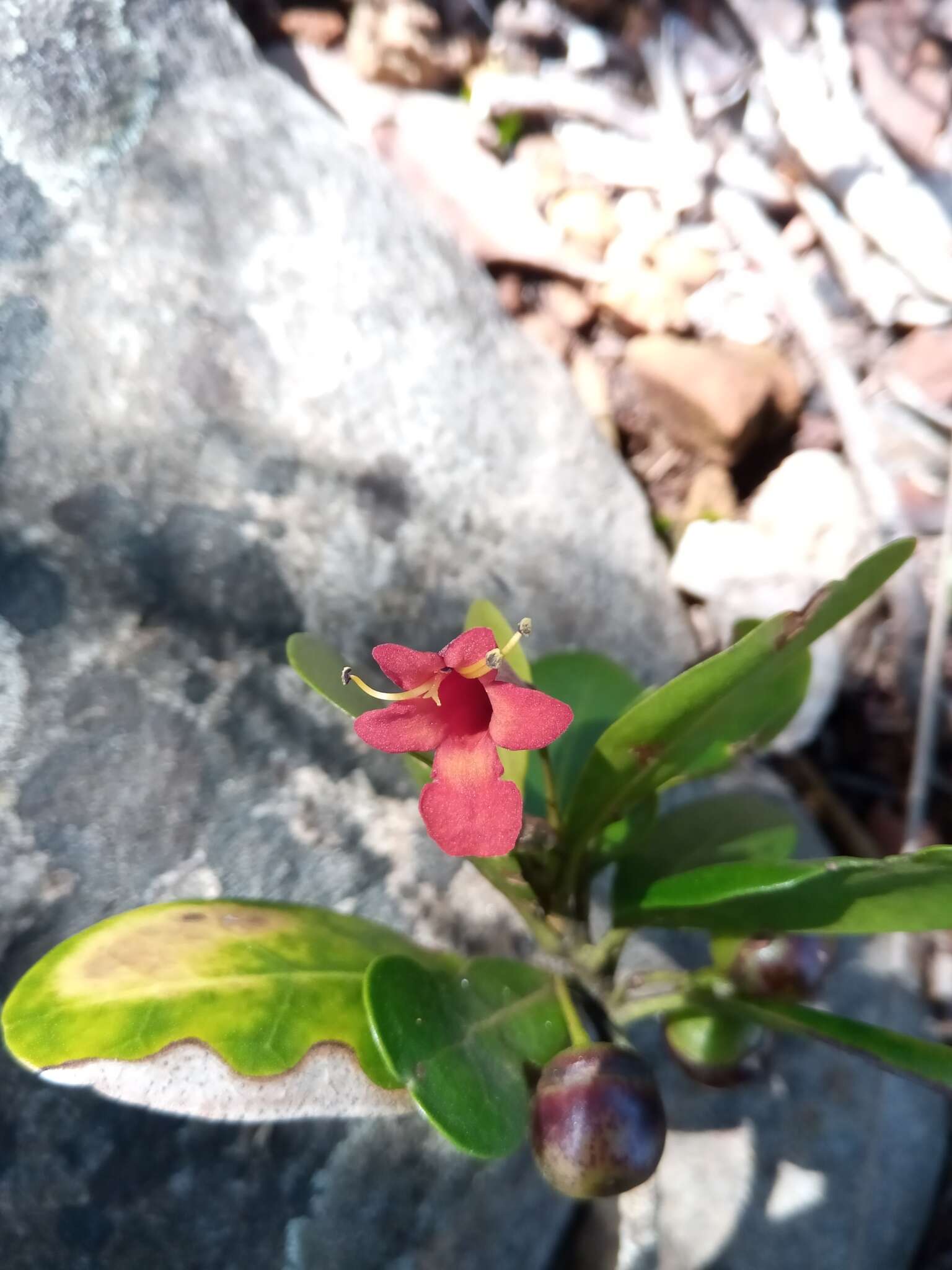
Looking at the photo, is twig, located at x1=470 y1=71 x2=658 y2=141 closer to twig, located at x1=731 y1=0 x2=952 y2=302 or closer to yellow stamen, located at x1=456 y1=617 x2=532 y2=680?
twig, located at x1=731 y1=0 x2=952 y2=302

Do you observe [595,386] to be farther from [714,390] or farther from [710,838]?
[710,838]

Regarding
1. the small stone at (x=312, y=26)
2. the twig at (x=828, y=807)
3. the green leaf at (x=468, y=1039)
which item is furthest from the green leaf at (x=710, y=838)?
the small stone at (x=312, y=26)

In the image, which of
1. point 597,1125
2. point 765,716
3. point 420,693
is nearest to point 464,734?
point 420,693

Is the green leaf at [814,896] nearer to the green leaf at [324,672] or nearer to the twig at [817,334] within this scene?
the green leaf at [324,672]

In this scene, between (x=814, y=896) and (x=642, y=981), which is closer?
(x=814, y=896)

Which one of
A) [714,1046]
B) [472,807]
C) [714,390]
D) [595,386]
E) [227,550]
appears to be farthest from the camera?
[595,386]

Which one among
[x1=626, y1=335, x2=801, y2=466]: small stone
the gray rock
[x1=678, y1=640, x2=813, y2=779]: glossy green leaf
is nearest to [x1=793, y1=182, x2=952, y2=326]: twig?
[x1=626, y1=335, x2=801, y2=466]: small stone
